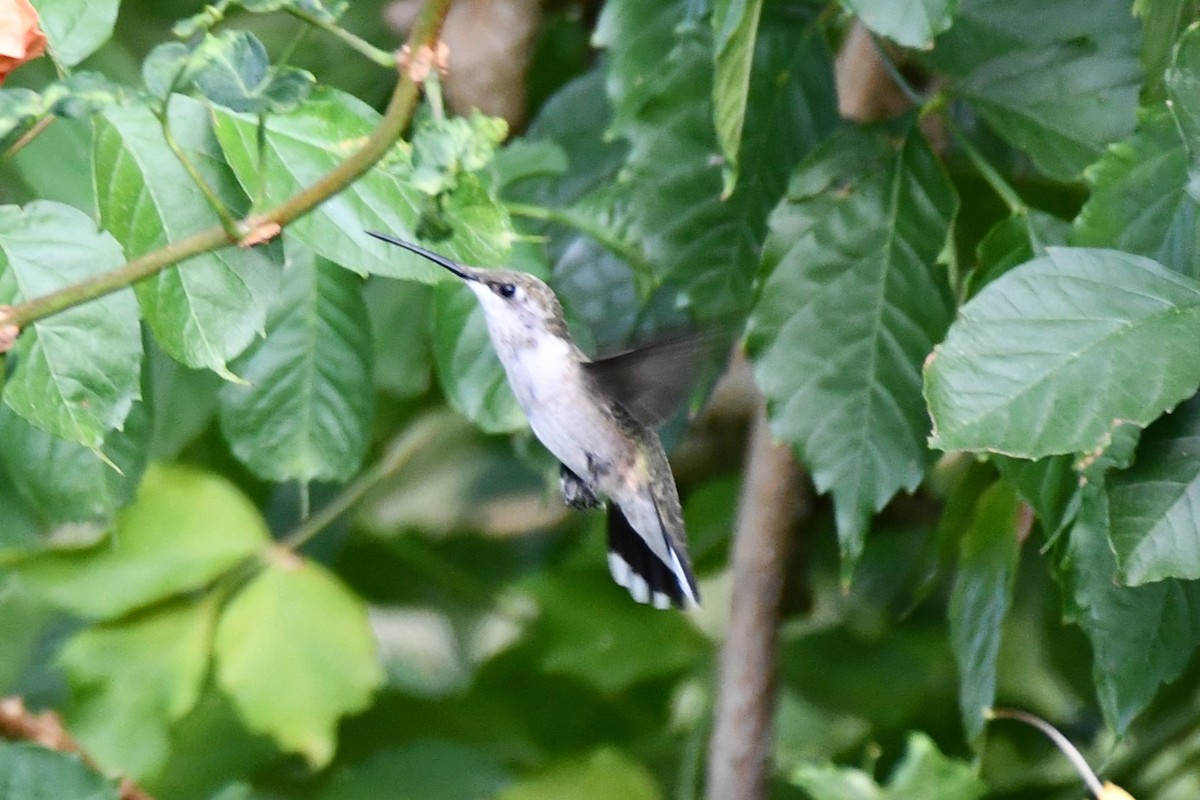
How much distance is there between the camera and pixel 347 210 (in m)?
0.77

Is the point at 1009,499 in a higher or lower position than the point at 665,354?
lower

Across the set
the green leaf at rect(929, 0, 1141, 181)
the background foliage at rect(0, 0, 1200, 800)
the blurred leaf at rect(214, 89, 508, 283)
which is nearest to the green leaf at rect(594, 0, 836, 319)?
the background foliage at rect(0, 0, 1200, 800)

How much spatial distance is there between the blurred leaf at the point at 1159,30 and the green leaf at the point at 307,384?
0.66 m

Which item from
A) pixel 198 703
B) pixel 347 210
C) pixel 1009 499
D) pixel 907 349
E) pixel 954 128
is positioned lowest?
pixel 198 703

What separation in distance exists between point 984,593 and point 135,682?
2.97ft

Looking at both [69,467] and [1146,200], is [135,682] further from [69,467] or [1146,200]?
[1146,200]

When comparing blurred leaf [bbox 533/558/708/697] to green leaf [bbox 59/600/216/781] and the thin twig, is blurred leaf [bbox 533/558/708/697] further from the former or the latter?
green leaf [bbox 59/600/216/781]

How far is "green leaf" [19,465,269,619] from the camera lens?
144 centimetres

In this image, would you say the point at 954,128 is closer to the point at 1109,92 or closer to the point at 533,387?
the point at 1109,92

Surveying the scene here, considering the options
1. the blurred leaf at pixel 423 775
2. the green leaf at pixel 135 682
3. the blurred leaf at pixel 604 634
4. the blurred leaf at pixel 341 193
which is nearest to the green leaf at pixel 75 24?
the blurred leaf at pixel 341 193

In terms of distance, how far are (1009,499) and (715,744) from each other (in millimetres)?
536

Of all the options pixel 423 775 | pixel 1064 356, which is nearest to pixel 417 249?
pixel 1064 356

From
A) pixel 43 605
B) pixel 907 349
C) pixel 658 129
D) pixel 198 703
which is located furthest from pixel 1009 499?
pixel 43 605

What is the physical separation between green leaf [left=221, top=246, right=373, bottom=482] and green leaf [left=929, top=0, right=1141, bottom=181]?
556 mm
